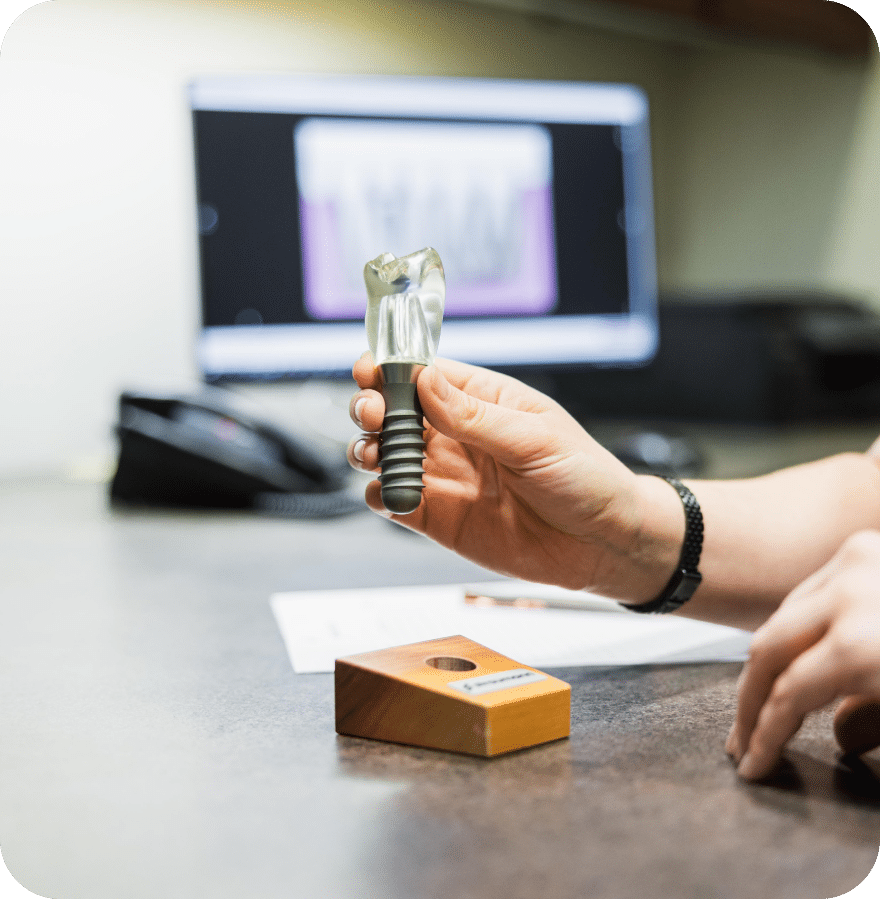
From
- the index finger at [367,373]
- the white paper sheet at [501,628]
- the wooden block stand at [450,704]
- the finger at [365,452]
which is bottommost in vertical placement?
the white paper sheet at [501,628]

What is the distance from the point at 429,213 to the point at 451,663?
0.92 m

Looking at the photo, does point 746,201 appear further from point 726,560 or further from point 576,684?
point 576,684

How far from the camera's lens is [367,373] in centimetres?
50

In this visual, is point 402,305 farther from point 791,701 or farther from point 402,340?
point 791,701

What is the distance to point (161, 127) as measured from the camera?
1.56 meters

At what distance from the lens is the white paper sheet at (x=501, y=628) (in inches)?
23.8

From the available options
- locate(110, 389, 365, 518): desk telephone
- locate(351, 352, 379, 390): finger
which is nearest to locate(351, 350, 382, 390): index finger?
locate(351, 352, 379, 390): finger

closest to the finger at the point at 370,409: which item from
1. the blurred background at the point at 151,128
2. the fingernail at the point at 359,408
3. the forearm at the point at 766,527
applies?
the fingernail at the point at 359,408

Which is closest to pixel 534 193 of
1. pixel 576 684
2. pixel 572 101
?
pixel 572 101

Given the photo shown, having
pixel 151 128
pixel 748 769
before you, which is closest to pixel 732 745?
pixel 748 769

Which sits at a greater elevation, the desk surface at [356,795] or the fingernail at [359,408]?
the fingernail at [359,408]

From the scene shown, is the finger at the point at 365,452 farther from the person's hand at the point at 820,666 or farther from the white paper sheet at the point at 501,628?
the person's hand at the point at 820,666

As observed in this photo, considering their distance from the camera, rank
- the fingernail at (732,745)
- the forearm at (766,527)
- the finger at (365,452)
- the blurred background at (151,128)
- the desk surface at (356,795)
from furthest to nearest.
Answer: the blurred background at (151,128) < the forearm at (766,527) < the finger at (365,452) < the fingernail at (732,745) < the desk surface at (356,795)

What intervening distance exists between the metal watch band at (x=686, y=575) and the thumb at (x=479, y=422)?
0.16 meters
